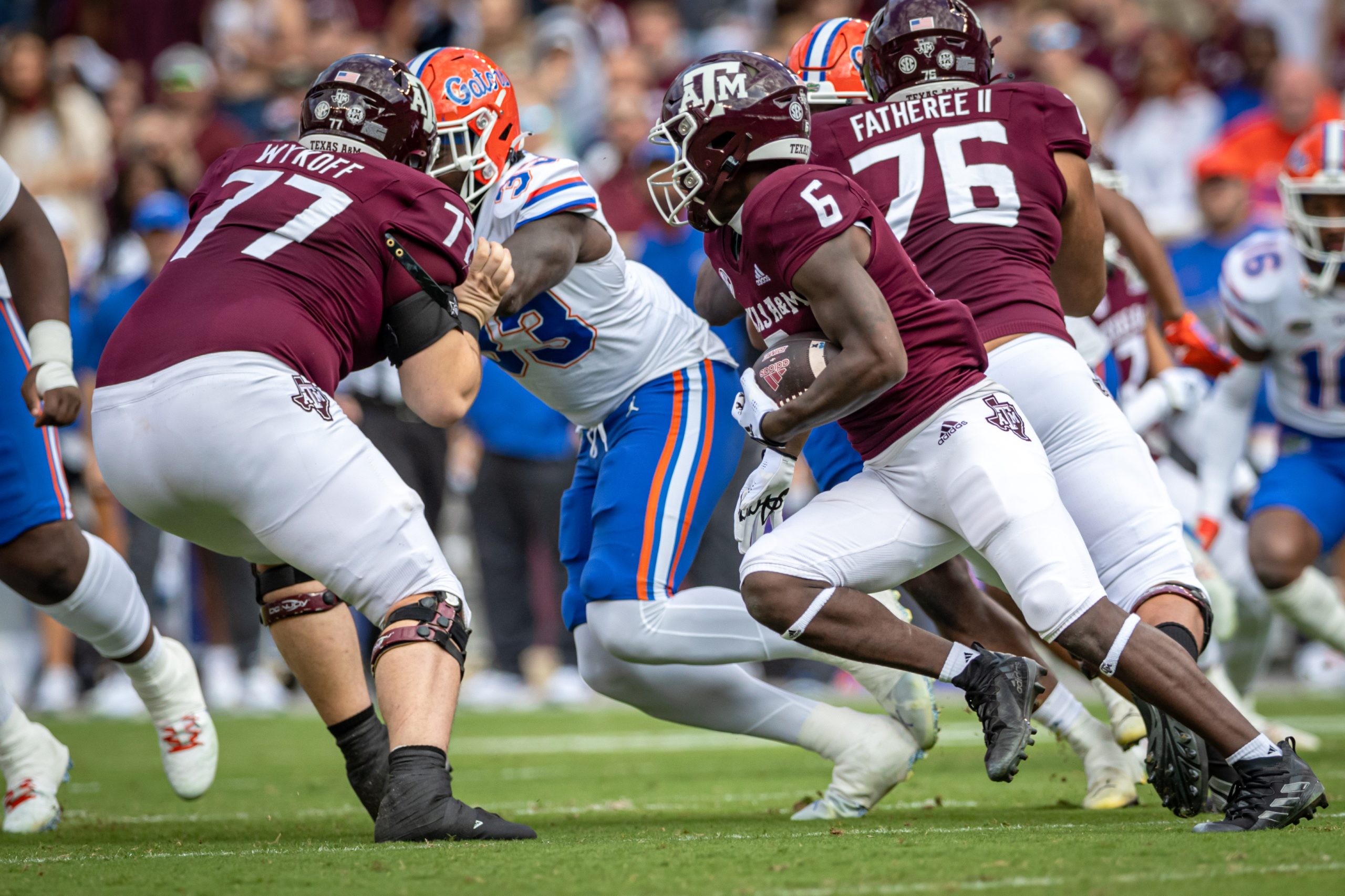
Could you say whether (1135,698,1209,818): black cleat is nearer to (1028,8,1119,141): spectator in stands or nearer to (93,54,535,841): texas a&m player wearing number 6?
(93,54,535,841): texas a&m player wearing number 6

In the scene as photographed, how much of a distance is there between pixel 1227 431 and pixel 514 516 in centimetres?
428

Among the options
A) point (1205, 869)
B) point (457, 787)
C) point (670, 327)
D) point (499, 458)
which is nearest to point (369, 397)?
point (499, 458)

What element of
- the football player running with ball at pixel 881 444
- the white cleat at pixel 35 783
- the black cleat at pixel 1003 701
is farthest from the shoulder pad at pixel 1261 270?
the white cleat at pixel 35 783

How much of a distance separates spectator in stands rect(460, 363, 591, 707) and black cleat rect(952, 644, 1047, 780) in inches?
216

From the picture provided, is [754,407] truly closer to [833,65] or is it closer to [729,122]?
[729,122]

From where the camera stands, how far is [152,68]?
13125mm

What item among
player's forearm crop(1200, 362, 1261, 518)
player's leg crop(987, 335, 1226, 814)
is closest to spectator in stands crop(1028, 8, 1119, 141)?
player's forearm crop(1200, 362, 1261, 518)

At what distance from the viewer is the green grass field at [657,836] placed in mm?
2916

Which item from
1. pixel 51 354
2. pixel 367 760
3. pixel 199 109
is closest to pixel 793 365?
pixel 367 760

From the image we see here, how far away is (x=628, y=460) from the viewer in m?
4.59

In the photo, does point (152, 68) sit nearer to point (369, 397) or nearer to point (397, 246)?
point (369, 397)

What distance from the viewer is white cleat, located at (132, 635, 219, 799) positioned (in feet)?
15.1

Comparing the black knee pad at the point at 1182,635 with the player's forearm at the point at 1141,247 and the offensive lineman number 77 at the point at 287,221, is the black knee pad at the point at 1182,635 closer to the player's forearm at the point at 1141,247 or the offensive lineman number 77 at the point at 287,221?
the offensive lineman number 77 at the point at 287,221

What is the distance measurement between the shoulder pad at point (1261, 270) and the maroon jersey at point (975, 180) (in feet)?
6.80
